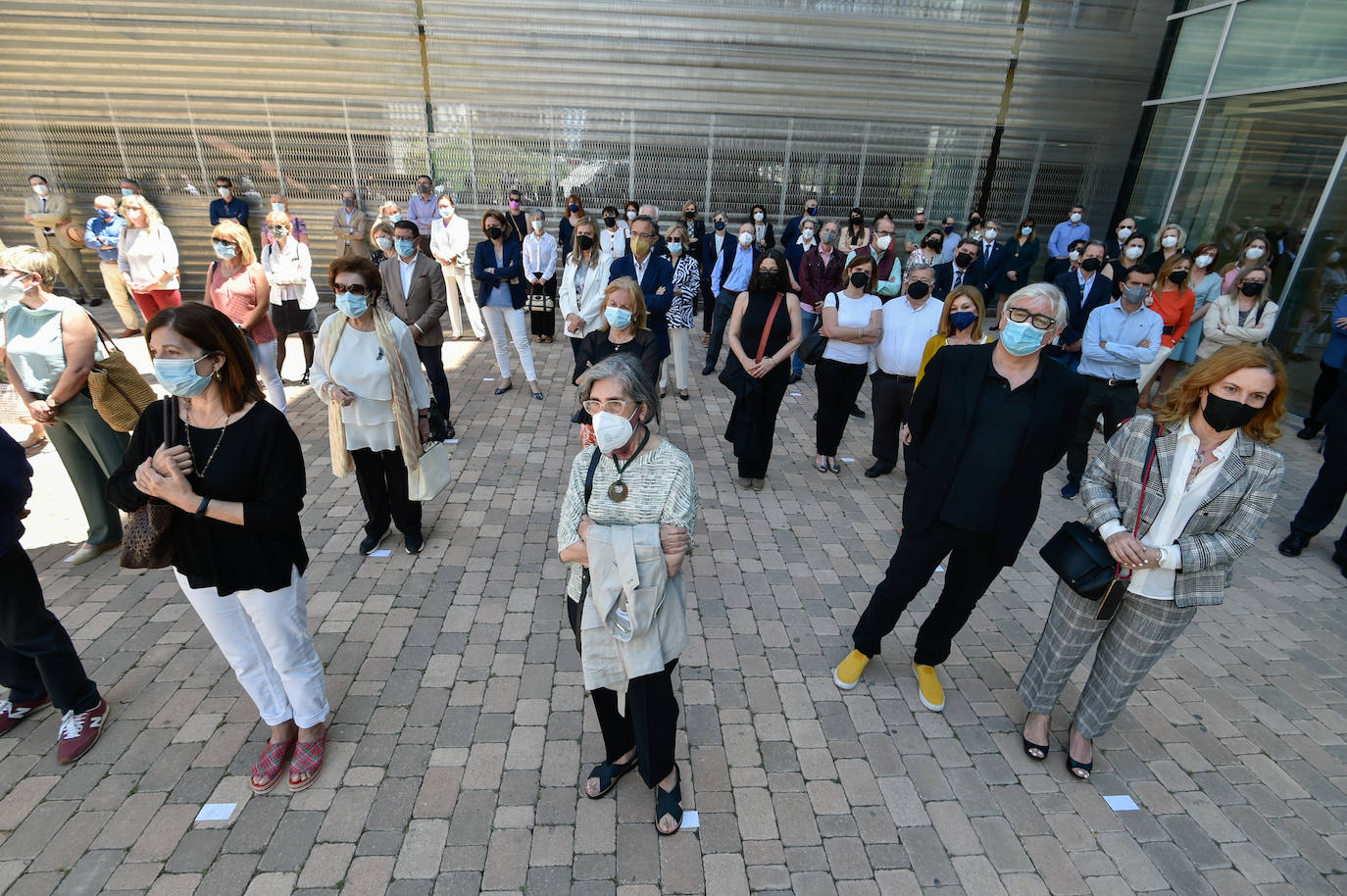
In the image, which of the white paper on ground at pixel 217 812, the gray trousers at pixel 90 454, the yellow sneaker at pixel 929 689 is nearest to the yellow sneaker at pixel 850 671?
the yellow sneaker at pixel 929 689

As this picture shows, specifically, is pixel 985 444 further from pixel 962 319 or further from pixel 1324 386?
pixel 1324 386

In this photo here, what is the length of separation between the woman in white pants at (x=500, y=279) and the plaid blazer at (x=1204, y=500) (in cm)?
605

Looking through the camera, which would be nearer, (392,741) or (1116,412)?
(392,741)

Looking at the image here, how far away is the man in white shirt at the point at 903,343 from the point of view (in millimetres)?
5316

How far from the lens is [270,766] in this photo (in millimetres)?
2902

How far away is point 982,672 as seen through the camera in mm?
3795

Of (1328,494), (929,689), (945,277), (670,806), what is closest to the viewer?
(670,806)

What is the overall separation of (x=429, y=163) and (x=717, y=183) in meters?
5.40

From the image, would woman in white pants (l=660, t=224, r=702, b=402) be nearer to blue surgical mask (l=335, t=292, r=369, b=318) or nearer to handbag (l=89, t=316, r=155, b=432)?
blue surgical mask (l=335, t=292, r=369, b=318)

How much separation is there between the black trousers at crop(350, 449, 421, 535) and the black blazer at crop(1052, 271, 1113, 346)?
6.23 meters

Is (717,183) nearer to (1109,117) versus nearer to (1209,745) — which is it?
(1109,117)

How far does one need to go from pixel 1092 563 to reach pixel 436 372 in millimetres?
5696

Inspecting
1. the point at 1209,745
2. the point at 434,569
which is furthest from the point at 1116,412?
the point at 434,569

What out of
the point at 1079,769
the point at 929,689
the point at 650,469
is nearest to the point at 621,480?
the point at 650,469
